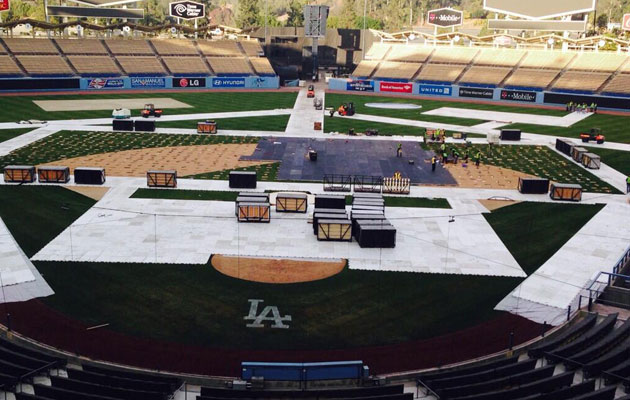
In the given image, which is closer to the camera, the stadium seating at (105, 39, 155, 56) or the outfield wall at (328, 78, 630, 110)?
the outfield wall at (328, 78, 630, 110)

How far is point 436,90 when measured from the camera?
11181 cm

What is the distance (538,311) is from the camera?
29.6 m

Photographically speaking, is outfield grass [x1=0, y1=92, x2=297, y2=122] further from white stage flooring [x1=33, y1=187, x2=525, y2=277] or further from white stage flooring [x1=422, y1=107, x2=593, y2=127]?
white stage flooring [x1=33, y1=187, x2=525, y2=277]

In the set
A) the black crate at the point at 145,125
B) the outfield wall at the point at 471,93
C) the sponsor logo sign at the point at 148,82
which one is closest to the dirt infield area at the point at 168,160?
the black crate at the point at 145,125

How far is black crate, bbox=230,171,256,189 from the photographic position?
4928 cm

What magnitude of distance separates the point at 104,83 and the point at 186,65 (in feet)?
55.6

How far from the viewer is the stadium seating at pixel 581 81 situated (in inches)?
3979

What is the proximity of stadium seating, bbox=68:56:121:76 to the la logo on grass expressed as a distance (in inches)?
3460

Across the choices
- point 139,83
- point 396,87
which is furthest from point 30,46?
point 396,87

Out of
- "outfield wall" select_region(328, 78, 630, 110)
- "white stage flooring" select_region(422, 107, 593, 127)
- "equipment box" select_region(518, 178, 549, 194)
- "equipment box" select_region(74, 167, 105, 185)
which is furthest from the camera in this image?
"outfield wall" select_region(328, 78, 630, 110)

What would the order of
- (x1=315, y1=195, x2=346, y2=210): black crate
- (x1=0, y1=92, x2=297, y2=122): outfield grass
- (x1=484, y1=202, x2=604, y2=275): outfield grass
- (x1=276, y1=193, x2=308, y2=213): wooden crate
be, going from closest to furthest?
(x1=484, y1=202, x2=604, y2=275): outfield grass, (x1=315, y1=195, x2=346, y2=210): black crate, (x1=276, y1=193, x2=308, y2=213): wooden crate, (x1=0, y1=92, x2=297, y2=122): outfield grass

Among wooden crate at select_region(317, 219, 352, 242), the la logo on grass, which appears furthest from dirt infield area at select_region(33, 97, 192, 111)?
the la logo on grass

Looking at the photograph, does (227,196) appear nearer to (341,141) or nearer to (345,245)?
(345,245)

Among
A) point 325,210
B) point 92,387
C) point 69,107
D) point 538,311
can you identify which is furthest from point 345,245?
point 69,107
